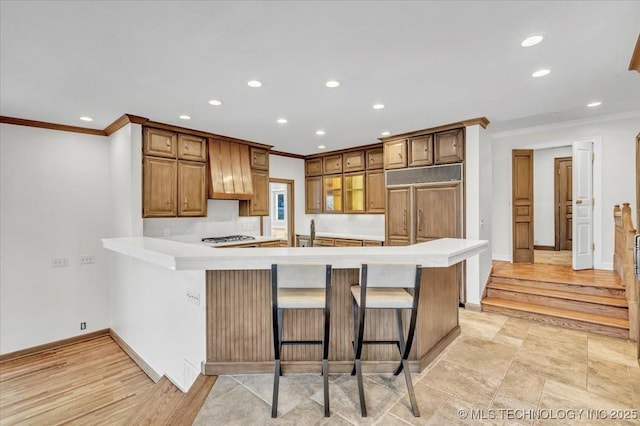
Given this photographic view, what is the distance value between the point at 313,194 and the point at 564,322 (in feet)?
15.5

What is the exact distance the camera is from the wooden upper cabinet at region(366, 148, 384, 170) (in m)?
5.63

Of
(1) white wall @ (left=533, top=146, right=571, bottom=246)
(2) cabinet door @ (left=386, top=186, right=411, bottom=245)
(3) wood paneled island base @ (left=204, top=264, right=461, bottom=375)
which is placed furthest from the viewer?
(1) white wall @ (left=533, top=146, right=571, bottom=246)

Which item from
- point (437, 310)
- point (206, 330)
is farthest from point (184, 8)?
point (437, 310)

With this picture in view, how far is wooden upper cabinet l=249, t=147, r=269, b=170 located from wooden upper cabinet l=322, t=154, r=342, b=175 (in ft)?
4.47

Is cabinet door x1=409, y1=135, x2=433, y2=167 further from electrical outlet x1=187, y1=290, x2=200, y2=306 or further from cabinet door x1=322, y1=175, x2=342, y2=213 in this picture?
electrical outlet x1=187, y1=290, x2=200, y2=306

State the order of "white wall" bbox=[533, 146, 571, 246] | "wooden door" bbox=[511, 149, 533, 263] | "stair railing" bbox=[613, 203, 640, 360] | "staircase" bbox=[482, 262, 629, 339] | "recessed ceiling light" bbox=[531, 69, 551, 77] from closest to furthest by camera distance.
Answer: "recessed ceiling light" bbox=[531, 69, 551, 77] < "stair railing" bbox=[613, 203, 640, 360] < "staircase" bbox=[482, 262, 629, 339] < "wooden door" bbox=[511, 149, 533, 263] < "white wall" bbox=[533, 146, 571, 246]

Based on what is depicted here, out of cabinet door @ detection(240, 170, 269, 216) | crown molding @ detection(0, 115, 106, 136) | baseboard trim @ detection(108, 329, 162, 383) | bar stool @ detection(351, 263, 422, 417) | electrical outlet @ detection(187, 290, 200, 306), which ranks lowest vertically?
baseboard trim @ detection(108, 329, 162, 383)

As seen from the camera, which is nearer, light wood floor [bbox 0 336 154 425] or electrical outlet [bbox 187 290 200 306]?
electrical outlet [bbox 187 290 200 306]

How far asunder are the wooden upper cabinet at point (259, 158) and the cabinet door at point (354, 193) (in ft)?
5.33

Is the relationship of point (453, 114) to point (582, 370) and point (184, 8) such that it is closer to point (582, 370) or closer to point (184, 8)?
point (582, 370)

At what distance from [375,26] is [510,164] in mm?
4947

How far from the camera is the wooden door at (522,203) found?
5.73 meters

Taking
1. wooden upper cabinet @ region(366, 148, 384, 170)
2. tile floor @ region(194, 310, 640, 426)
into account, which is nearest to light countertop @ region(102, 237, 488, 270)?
tile floor @ region(194, 310, 640, 426)

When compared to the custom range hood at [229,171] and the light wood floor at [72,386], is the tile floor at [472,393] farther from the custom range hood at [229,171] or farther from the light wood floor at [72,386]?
the custom range hood at [229,171]
